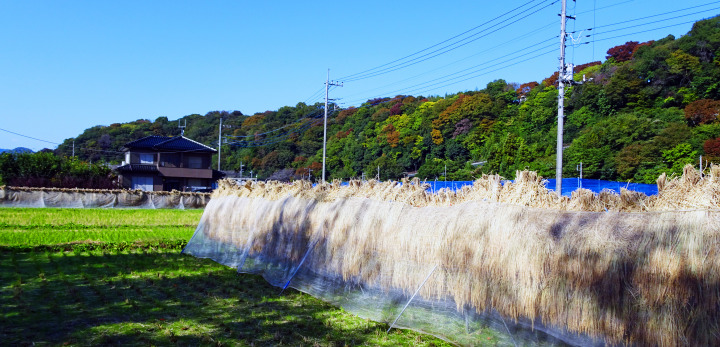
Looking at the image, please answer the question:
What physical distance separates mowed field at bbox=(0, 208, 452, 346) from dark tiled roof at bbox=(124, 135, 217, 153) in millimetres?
40359

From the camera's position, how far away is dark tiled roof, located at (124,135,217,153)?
172ft

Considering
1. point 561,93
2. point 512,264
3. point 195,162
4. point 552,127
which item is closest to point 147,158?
point 195,162

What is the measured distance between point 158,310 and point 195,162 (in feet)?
163

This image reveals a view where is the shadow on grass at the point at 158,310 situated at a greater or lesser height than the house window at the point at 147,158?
lesser

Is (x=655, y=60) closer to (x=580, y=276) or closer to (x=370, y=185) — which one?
(x=370, y=185)

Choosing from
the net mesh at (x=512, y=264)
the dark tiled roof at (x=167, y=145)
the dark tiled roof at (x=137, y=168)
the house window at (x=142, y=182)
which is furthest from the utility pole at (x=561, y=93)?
the house window at (x=142, y=182)

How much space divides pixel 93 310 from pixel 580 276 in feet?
20.9

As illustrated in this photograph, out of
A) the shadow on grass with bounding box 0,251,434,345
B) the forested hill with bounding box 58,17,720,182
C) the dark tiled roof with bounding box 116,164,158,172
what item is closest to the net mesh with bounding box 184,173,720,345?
the shadow on grass with bounding box 0,251,434,345

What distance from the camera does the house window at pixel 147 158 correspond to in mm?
53188

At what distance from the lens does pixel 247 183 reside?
13.6 m

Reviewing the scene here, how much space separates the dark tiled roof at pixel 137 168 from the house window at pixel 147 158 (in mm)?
1083

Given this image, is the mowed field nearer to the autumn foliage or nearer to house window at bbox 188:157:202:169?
the autumn foliage

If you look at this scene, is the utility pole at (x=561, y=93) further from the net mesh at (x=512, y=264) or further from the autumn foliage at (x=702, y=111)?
the autumn foliage at (x=702, y=111)

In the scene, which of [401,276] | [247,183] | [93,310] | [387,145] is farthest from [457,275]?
[387,145]
